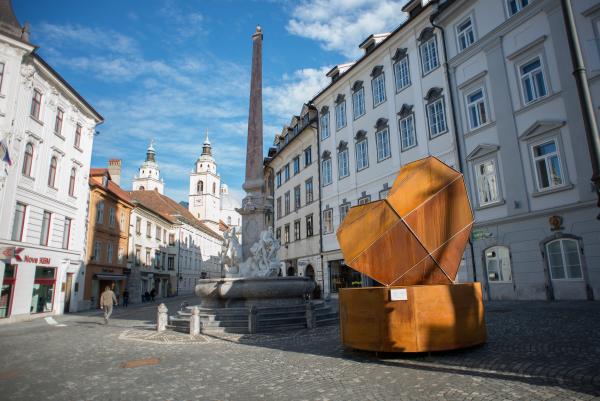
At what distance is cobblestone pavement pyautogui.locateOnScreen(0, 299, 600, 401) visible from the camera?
478 cm

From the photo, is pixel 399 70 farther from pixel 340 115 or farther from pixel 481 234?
pixel 481 234

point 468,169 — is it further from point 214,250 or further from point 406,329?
point 214,250

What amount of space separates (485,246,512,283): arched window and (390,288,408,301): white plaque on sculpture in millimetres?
11578

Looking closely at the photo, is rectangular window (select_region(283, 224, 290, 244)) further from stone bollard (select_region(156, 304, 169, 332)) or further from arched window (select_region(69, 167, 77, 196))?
stone bollard (select_region(156, 304, 169, 332))

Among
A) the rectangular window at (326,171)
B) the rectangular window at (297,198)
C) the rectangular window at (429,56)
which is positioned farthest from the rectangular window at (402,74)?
the rectangular window at (297,198)

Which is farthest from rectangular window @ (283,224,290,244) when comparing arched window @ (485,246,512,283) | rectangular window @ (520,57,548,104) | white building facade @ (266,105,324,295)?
rectangular window @ (520,57,548,104)

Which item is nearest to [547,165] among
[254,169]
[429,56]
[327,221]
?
[429,56]

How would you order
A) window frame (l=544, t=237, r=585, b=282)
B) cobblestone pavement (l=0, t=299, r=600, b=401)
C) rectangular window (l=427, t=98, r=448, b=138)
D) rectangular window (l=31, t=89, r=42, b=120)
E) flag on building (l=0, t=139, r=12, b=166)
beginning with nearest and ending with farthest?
cobblestone pavement (l=0, t=299, r=600, b=401)
window frame (l=544, t=237, r=585, b=282)
flag on building (l=0, t=139, r=12, b=166)
rectangular window (l=427, t=98, r=448, b=138)
rectangular window (l=31, t=89, r=42, b=120)

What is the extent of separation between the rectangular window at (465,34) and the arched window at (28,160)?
890 inches

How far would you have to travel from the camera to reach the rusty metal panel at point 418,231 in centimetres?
702

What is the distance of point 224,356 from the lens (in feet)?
24.7

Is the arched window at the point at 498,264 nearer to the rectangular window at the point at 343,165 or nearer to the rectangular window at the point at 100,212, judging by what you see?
the rectangular window at the point at 343,165

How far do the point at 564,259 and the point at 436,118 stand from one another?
8.92 metres

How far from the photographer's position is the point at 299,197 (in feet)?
109
